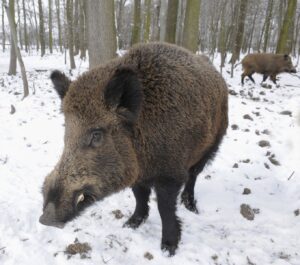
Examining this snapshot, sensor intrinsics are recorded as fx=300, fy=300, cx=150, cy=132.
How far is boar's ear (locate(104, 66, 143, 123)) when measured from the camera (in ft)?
7.29

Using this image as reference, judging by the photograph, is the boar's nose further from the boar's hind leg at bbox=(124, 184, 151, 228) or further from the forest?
the boar's hind leg at bbox=(124, 184, 151, 228)

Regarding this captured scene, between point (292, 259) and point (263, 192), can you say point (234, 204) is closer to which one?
point (263, 192)

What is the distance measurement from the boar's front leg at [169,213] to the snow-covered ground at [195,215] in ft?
0.34

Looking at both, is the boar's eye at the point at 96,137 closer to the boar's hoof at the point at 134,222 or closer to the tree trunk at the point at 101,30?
the boar's hoof at the point at 134,222

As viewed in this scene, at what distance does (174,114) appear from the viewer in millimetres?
2717

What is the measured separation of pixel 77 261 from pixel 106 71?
69.7 inches

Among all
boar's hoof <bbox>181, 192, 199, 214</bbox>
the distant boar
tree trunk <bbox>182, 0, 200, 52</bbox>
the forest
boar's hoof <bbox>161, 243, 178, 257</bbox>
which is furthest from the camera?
the distant boar

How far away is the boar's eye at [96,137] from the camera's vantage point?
2318mm

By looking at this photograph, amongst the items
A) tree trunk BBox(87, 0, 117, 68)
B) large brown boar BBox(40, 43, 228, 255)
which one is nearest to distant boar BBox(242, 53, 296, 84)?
tree trunk BBox(87, 0, 117, 68)

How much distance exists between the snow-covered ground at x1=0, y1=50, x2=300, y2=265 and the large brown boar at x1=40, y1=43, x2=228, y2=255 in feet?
1.09

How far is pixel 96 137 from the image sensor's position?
2.33 meters

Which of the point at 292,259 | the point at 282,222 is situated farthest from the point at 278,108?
the point at 292,259

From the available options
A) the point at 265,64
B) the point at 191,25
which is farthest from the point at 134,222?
the point at 265,64

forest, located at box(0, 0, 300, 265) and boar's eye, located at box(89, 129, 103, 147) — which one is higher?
boar's eye, located at box(89, 129, 103, 147)
